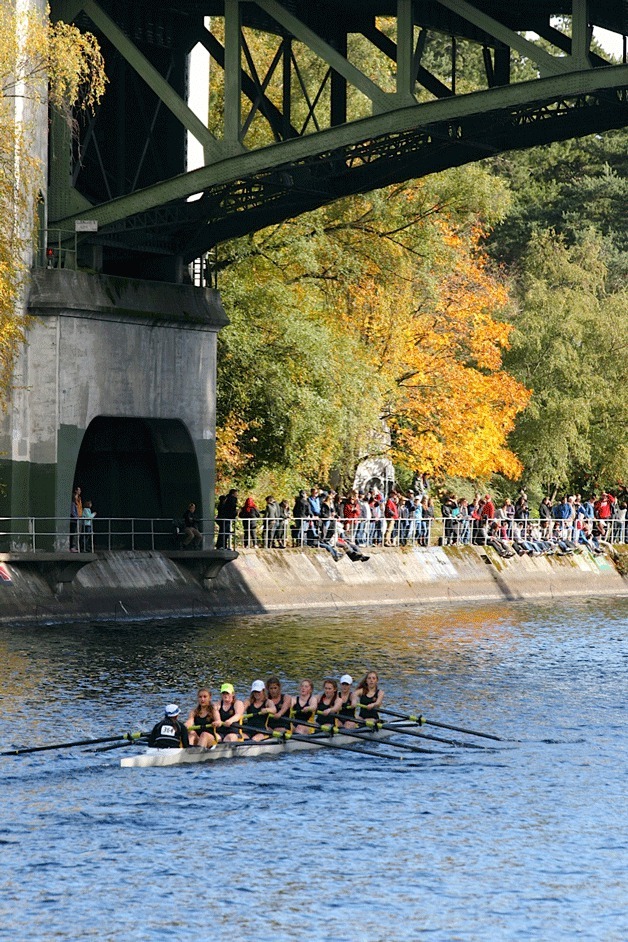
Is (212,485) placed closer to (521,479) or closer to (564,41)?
(564,41)

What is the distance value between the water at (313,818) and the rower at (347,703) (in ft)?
2.88

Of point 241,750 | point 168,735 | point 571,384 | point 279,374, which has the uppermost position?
point 571,384

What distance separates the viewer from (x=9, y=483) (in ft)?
130

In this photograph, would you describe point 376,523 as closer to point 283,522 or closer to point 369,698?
point 283,522

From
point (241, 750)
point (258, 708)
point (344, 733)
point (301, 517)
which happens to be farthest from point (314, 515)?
point (241, 750)

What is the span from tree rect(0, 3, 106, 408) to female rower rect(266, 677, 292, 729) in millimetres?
10876

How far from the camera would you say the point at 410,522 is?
166ft

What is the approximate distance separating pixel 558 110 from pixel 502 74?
7.13 ft

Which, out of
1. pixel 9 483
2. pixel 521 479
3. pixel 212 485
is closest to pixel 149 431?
pixel 212 485

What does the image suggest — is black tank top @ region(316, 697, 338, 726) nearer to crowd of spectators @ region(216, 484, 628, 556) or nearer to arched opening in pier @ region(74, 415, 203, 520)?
crowd of spectators @ region(216, 484, 628, 556)

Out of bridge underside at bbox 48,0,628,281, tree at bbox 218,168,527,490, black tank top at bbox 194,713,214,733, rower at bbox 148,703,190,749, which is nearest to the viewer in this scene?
rower at bbox 148,703,190,749

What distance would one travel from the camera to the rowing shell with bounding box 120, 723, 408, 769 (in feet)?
82.0

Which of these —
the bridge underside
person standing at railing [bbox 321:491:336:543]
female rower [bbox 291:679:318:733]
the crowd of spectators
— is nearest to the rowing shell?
female rower [bbox 291:679:318:733]

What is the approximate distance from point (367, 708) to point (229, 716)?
2.50m
